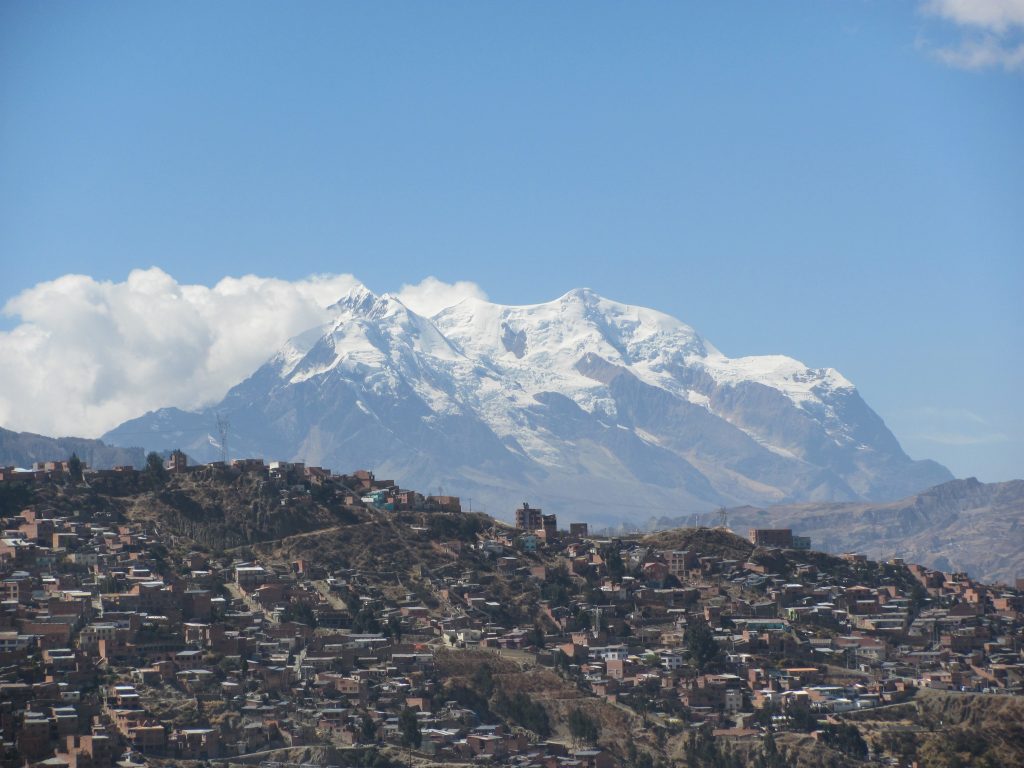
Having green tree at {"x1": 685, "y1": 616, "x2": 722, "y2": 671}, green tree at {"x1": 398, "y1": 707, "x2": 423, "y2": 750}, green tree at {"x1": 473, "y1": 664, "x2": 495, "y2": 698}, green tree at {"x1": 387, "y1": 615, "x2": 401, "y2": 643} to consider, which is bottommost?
green tree at {"x1": 398, "y1": 707, "x2": 423, "y2": 750}

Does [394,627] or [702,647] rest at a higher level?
[394,627]

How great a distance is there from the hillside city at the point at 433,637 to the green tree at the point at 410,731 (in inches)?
7.9

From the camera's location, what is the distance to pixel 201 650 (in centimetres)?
11850

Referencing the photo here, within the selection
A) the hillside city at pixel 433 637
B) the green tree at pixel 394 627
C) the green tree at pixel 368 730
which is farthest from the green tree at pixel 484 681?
the green tree at pixel 368 730

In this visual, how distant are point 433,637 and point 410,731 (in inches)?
809

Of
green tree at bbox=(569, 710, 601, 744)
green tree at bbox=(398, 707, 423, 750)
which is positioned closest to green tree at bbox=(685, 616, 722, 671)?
green tree at bbox=(569, 710, 601, 744)

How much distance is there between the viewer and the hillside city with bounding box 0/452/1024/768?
A: 109 metres

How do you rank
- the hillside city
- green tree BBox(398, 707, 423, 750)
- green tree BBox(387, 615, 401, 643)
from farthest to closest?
green tree BBox(387, 615, 401, 643) → green tree BBox(398, 707, 423, 750) → the hillside city

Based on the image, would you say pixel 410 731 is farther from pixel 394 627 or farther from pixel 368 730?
pixel 394 627

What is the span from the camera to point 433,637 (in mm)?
130000

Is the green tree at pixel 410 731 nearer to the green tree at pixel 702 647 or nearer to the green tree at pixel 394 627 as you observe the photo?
the green tree at pixel 394 627

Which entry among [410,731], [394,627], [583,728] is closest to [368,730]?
[410,731]

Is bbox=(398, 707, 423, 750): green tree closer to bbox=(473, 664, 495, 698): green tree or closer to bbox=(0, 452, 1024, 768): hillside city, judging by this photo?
bbox=(0, 452, 1024, 768): hillside city

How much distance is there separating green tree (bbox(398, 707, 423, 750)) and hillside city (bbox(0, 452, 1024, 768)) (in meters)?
0.20
